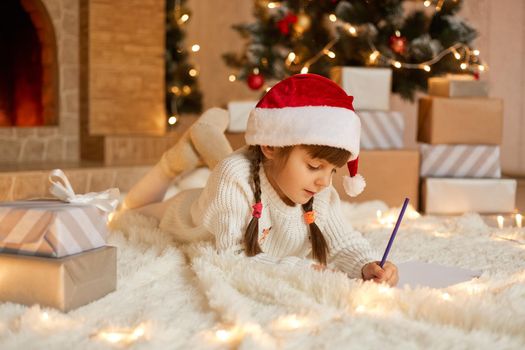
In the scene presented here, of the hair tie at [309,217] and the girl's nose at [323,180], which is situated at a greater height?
the girl's nose at [323,180]

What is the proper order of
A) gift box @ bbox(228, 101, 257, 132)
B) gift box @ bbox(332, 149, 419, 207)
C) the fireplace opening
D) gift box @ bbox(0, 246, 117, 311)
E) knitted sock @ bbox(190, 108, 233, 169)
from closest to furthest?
1. gift box @ bbox(0, 246, 117, 311)
2. knitted sock @ bbox(190, 108, 233, 169)
3. gift box @ bbox(332, 149, 419, 207)
4. gift box @ bbox(228, 101, 257, 132)
5. the fireplace opening

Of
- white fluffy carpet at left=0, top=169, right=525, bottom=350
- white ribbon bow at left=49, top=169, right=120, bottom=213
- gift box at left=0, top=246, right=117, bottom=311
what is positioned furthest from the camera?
white ribbon bow at left=49, top=169, right=120, bottom=213

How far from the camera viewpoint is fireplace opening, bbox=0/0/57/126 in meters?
2.83

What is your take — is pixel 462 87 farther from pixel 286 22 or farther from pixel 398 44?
pixel 286 22

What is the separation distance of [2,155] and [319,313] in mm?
2045

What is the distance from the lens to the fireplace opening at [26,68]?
2.83 meters

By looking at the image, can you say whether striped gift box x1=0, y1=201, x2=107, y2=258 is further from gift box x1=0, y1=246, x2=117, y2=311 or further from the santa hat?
the santa hat

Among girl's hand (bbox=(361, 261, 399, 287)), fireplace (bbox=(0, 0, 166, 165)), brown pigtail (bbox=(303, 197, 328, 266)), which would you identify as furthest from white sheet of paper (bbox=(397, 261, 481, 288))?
fireplace (bbox=(0, 0, 166, 165))

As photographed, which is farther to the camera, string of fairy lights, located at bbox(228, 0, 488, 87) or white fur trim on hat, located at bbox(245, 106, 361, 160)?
string of fairy lights, located at bbox(228, 0, 488, 87)

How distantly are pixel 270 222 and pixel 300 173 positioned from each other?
6.5 inches

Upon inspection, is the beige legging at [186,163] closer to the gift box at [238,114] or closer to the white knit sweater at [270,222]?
the white knit sweater at [270,222]

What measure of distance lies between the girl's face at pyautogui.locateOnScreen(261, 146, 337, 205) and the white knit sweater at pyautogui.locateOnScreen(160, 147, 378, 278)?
7 centimetres

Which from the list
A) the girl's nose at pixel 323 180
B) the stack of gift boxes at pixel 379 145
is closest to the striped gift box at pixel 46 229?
the girl's nose at pixel 323 180

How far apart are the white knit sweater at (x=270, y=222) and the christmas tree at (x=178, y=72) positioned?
6.12ft
